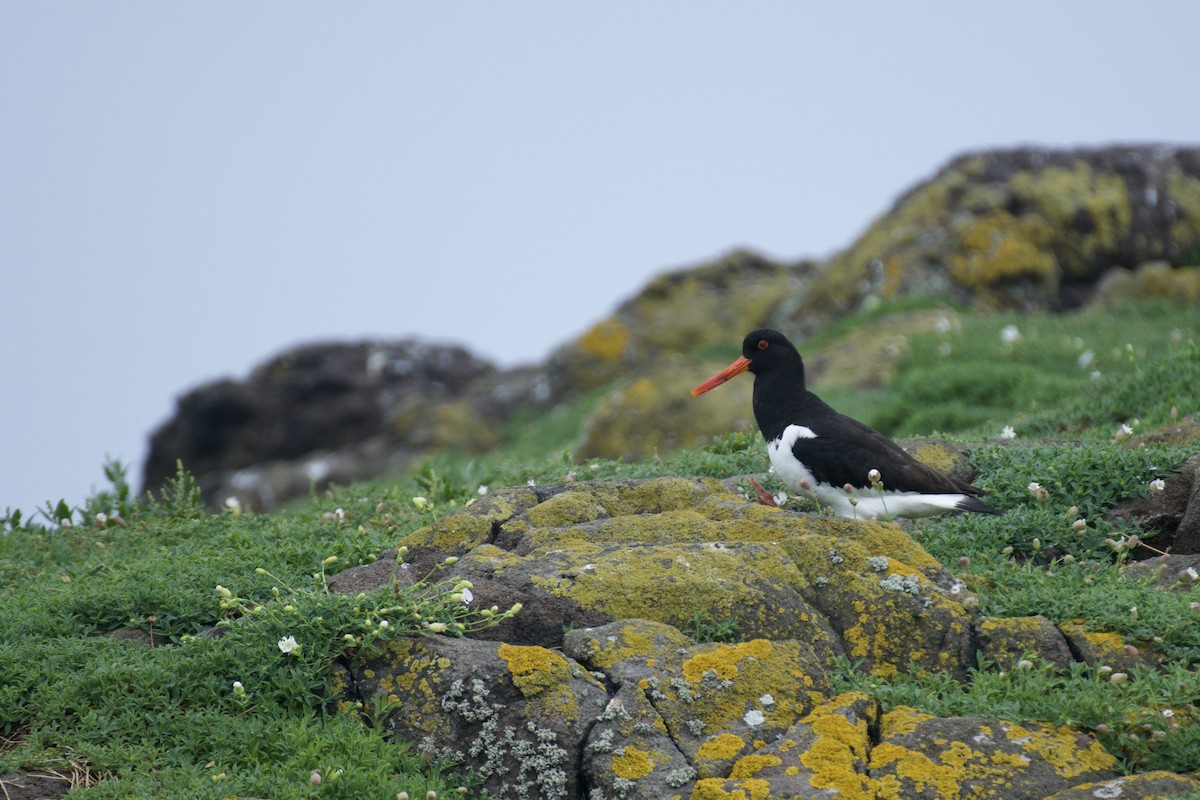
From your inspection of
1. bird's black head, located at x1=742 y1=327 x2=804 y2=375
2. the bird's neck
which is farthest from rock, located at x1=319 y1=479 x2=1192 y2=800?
bird's black head, located at x1=742 y1=327 x2=804 y2=375

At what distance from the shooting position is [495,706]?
5449 millimetres

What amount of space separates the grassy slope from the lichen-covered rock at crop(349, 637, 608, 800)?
13 cm

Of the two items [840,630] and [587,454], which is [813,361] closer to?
[587,454]

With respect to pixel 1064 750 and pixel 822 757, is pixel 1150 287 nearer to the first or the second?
pixel 1064 750

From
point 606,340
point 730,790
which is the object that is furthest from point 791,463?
point 606,340

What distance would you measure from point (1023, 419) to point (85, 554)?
316 inches

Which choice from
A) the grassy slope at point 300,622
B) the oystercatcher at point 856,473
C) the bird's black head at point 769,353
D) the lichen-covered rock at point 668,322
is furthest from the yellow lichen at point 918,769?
Result: the lichen-covered rock at point 668,322

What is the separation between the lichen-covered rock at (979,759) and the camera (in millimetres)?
5023

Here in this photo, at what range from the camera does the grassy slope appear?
537 centimetres

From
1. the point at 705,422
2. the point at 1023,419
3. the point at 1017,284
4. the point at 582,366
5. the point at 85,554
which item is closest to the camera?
the point at 85,554

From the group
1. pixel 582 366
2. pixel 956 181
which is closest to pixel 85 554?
pixel 582 366

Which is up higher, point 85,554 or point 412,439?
point 85,554

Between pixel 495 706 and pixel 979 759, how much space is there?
6.78 ft

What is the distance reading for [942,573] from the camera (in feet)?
20.8
